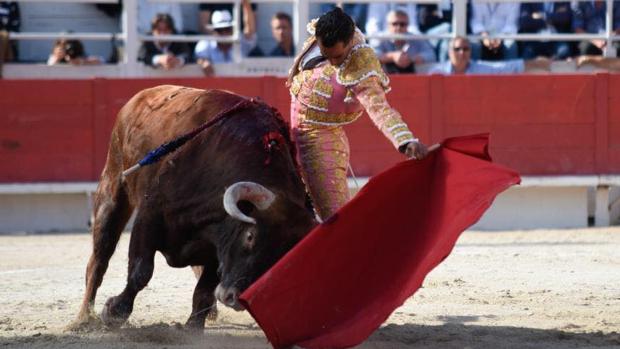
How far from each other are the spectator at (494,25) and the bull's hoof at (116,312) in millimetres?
5172

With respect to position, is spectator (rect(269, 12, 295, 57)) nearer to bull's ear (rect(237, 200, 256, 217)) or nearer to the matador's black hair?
the matador's black hair

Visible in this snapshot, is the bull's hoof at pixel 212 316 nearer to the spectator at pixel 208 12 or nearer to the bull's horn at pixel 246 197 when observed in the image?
the bull's horn at pixel 246 197

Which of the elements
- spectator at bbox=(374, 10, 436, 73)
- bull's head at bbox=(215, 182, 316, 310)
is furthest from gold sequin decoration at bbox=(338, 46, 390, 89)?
spectator at bbox=(374, 10, 436, 73)

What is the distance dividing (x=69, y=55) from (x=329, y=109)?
5193 millimetres

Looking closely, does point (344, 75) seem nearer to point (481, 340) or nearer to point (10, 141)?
point (481, 340)

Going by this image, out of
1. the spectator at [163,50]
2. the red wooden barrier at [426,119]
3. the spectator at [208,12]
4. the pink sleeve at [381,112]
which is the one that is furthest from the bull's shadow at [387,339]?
the spectator at [208,12]

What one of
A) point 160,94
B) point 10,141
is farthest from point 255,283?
point 10,141

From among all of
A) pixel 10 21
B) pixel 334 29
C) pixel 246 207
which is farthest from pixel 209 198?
pixel 10 21

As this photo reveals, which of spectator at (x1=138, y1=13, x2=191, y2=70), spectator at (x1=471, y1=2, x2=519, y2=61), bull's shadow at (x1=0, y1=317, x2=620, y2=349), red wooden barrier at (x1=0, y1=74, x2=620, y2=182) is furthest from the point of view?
spectator at (x1=471, y1=2, x2=519, y2=61)

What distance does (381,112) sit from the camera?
4.28 metres

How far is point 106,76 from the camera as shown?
30.8ft

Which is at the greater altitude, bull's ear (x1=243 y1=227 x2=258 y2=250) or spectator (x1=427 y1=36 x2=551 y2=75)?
spectator (x1=427 y1=36 x2=551 y2=75)

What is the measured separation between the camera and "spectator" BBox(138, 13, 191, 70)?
9180mm

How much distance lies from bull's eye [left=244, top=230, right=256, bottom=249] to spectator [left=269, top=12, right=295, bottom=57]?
5.14 meters
